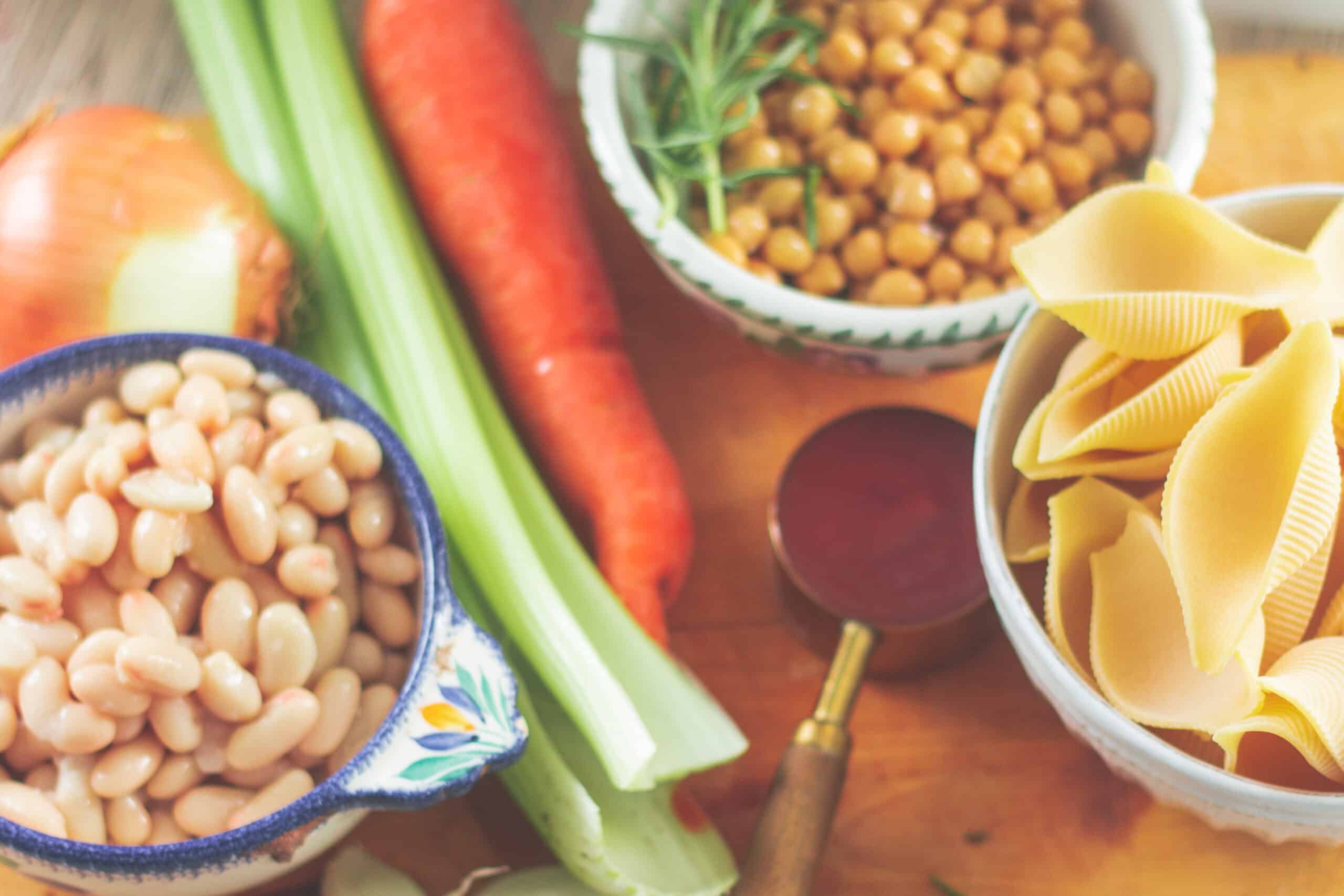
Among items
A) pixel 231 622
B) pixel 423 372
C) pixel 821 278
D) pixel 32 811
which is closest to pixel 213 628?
pixel 231 622

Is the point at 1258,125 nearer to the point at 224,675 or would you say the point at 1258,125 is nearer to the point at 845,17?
the point at 845,17

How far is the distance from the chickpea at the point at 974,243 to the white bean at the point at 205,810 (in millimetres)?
558

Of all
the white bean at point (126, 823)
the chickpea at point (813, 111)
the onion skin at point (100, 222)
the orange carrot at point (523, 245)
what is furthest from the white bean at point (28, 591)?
the chickpea at point (813, 111)

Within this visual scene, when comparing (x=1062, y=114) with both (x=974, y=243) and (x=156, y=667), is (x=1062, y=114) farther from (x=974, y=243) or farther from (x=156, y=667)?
(x=156, y=667)

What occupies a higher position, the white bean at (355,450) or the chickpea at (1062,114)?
the chickpea at (1062,114)

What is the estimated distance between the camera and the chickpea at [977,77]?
873 millimetres

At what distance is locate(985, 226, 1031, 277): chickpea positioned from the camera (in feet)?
2.73

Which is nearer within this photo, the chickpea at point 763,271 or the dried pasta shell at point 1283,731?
the dried pasta shell at point 1283,731

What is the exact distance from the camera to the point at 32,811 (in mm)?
597

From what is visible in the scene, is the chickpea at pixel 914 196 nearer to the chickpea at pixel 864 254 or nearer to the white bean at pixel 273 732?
the chickpea at pixel 864 254

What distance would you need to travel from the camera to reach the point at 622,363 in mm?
887

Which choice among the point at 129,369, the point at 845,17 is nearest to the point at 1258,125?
the point at 845,17

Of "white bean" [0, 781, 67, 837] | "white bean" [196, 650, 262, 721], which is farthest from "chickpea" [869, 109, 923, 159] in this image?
"white bean" [0, 781, 67, 837]

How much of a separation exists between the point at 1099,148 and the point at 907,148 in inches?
5.4
